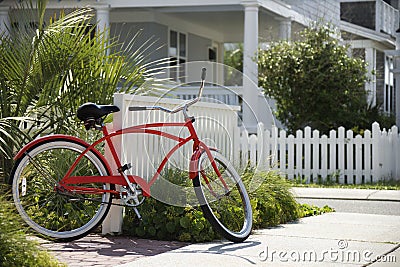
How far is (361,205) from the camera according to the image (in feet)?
40.2

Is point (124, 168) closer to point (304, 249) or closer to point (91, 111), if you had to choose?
point (91, 111)

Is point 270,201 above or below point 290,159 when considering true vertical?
below

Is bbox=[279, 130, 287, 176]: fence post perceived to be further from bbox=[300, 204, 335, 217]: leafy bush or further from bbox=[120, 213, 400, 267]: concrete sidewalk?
bbox=[120, 213, 400, 267]: concrete sidewalk

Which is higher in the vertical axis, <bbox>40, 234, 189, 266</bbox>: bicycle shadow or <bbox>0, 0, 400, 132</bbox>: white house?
<bbox>0, 0, 400, 132</bbox>: white house

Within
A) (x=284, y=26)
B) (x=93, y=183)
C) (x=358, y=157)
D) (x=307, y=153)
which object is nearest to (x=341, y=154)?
(x=358, y=157)

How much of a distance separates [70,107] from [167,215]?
6.14 ft

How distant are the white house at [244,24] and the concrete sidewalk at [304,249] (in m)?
7.85

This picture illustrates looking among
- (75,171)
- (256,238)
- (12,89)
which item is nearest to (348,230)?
(256,238)

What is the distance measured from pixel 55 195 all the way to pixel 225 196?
5.67 ft

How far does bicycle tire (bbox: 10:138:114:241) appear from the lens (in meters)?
7.44

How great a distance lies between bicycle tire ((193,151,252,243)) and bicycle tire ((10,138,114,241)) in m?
0.95

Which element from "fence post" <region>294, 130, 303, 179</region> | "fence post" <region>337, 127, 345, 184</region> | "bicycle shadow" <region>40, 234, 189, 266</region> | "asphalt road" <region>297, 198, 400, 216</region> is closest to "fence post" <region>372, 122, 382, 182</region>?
"fence post" <region>337, 127, 345, 184</region>

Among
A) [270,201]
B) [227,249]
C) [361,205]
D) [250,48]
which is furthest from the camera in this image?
[250,48]

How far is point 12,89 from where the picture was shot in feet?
29.6
